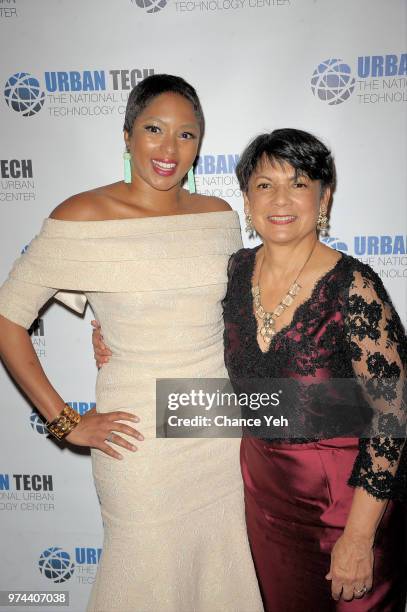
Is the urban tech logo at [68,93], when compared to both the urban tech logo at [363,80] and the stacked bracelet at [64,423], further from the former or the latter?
the stacked bracelet at [64,423]

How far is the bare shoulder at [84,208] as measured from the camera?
1.50 m

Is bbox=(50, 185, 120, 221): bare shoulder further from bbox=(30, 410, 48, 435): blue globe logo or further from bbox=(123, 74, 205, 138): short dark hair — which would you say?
bbox=(30, 410, 48, 435): blue globe logo

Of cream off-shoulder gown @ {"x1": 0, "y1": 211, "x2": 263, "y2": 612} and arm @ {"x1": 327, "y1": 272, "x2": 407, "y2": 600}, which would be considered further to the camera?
cream off-shoulder gown @ {"x1": 0, "y1": 211, "x2": 263, "y2": 612}

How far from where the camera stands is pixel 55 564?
2.43 m

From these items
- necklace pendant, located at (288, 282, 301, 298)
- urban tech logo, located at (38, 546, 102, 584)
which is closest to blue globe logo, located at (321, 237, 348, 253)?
necklace pendant, located at (288, 282, 301, 298)

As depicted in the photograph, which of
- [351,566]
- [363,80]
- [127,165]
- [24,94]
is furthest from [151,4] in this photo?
[351,566]

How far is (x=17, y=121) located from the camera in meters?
2.09

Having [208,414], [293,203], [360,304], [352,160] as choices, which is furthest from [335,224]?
[208,414]

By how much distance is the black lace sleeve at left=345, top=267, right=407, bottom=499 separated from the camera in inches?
50.1

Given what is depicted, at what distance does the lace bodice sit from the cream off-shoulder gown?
283 mm

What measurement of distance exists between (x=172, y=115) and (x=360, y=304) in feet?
2.62

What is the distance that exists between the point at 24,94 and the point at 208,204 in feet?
3.24

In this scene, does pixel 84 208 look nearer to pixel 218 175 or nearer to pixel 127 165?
pixel 127 165

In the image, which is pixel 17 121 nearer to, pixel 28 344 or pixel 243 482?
pixel 28 344
